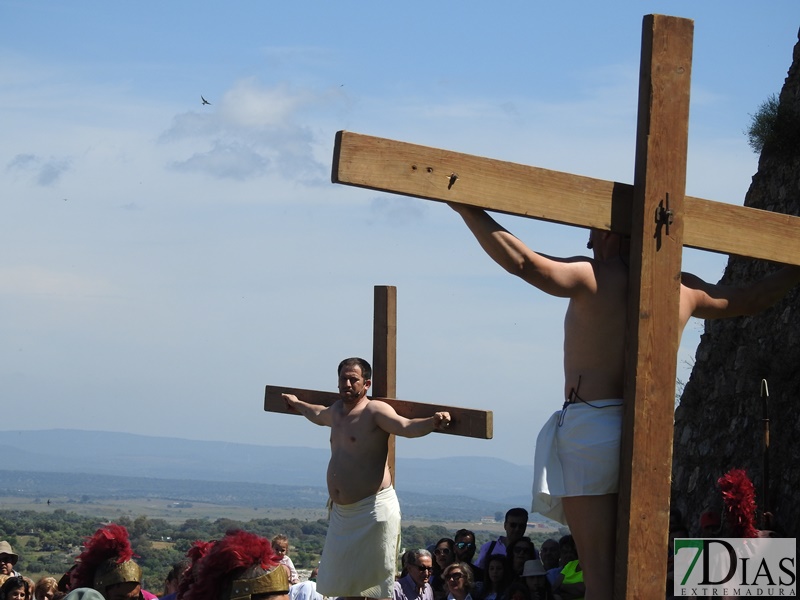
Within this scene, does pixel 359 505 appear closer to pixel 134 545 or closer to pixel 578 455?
pixel 578 455

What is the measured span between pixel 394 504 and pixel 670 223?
158 inches

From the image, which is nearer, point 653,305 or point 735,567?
point 653,305

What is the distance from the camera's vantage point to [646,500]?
4.27m

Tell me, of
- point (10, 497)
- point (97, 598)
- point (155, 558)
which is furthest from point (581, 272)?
point (10, 497)

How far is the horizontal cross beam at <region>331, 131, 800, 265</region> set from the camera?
4.00 metres

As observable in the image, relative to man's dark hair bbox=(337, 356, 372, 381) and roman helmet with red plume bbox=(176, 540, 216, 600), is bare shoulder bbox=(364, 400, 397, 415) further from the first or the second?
roman helmet with red plume bbox=(176, 540, 216, 600)

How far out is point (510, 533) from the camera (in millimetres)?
10078

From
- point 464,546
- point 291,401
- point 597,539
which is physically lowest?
point 464,546

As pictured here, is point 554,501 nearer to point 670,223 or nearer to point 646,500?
point 646,500

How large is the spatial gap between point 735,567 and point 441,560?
4.28m

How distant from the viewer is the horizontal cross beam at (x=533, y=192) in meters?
4.00

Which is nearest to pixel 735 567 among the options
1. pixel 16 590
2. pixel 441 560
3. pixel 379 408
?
pixel 379 408

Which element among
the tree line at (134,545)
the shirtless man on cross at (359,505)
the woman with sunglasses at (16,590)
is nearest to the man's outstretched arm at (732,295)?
the shirtless man on cross at (359,505)

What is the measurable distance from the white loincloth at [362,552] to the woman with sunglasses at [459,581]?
174cm
